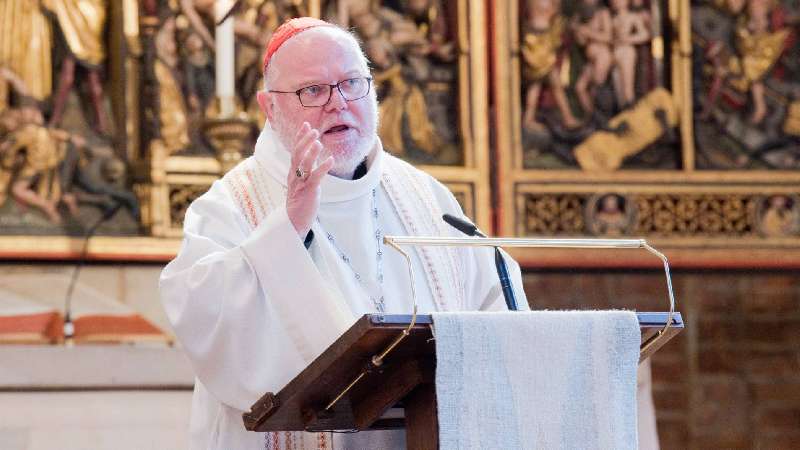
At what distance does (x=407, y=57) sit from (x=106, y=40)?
1353 mm

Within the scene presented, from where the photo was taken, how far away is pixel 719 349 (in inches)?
264

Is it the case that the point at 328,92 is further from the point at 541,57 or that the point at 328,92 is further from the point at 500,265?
the point at 541,57

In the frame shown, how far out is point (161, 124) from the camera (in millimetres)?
6125

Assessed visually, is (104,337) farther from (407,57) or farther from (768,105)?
(768,105)

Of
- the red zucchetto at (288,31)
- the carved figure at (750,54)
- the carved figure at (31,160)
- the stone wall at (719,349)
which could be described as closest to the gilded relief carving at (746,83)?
the carved figure at (750,54)

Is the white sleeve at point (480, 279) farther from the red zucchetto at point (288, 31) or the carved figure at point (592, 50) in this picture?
the carved figure at point (592, 50)

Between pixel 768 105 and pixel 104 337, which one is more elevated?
pixel 768 105

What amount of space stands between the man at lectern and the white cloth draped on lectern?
45 cm

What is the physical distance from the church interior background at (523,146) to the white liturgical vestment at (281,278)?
238 cm

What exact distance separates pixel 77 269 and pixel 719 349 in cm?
289

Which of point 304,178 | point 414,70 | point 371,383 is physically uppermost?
point 414,70

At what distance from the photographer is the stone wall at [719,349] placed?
6.59m

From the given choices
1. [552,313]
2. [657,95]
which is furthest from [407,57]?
[552,313]

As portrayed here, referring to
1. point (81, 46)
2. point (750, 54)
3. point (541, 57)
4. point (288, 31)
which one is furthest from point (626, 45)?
point (288, 31)
